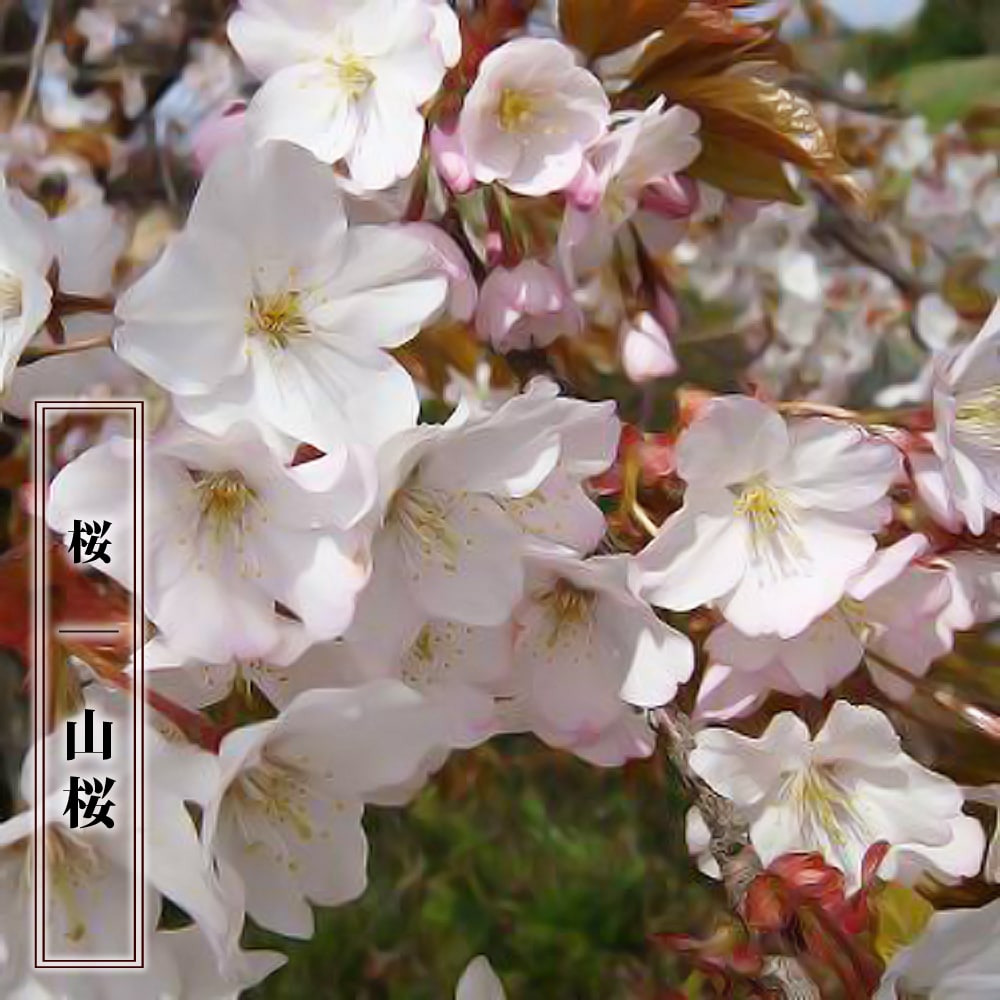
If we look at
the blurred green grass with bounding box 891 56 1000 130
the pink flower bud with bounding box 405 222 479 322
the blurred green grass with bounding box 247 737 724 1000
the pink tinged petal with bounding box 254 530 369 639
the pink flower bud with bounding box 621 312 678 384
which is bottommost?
the blurred green grass with bounding box 247 737 724 1000

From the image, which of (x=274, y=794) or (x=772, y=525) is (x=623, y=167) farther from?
(x=274, y=794)

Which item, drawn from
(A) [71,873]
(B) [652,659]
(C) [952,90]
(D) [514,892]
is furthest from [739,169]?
(D) [514,892]

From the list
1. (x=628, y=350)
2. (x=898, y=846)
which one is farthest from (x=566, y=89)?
(x=898, y=846)

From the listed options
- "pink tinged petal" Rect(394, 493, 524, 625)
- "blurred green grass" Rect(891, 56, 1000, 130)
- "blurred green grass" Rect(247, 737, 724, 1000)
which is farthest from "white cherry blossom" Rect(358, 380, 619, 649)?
"blurred green grass" Rect(891, 56, 1000, 130)

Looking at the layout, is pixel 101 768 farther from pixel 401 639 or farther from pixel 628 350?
pixel 628 350

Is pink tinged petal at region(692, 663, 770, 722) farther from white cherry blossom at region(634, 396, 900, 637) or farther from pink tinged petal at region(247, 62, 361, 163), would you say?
pink tinged petal at region(247, 62, 361, 163)

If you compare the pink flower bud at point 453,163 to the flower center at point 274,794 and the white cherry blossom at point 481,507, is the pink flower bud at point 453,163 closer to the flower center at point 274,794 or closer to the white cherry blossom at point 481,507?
the white cherry blossom at point 481,507

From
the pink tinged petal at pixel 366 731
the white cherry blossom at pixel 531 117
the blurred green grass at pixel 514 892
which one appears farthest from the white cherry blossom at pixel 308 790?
the blurred green grass at pixel 514 892

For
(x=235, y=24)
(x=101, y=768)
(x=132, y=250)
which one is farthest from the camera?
(x=132, y=250)
